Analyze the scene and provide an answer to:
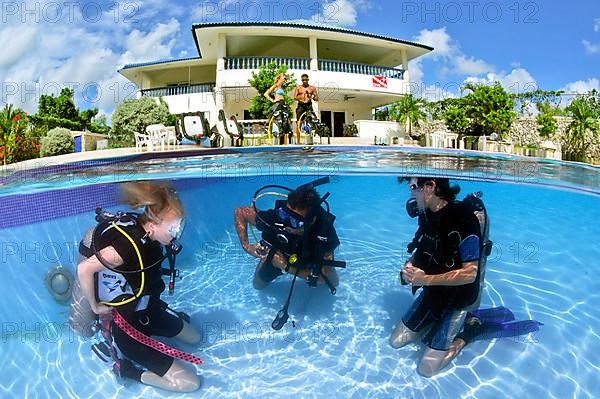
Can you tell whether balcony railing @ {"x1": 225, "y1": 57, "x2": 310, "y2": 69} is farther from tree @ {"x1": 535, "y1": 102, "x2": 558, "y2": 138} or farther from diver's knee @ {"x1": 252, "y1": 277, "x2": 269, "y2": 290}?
diver's knee @ {"x1": 252, "y1": 277, "x2": 269, "y2": 290}

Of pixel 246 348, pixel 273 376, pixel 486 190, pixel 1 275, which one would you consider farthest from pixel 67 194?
pixel 486 190

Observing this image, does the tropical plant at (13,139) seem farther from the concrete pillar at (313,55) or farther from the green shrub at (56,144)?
the concrete pillar at (313,55)

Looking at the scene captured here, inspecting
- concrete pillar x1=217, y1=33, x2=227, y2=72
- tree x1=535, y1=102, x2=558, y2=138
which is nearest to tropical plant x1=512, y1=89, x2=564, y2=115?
tree x1=535, y1=102, x2=558, y2=138

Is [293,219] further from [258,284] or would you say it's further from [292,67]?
[292,67]

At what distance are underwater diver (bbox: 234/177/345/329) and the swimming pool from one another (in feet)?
1.06

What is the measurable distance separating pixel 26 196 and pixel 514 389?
7.00m

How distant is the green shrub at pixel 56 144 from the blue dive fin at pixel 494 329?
16241mm

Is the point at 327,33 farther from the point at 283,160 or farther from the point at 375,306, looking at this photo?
the point at 375,306

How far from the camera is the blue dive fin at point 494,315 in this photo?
423 cm

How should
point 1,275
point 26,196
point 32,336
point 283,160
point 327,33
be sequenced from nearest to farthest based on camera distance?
point 32,336, point 1,275, point 26,196, point 283,160, point 327,33

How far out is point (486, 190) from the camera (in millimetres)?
7953

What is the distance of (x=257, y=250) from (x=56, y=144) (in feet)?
47.3

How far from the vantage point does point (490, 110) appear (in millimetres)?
22078

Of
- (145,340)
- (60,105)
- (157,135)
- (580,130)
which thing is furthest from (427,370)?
(60,105)
